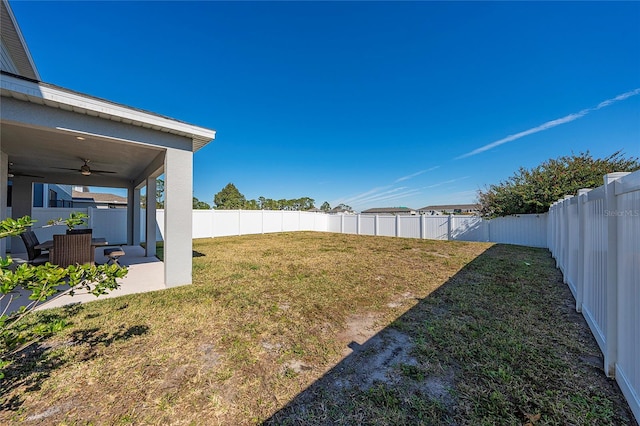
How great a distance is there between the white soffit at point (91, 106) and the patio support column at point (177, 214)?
493mm

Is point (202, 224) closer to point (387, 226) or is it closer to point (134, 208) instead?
point (134, 208)

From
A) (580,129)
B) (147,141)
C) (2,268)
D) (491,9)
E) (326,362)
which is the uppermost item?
(491,9)

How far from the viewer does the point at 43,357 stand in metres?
2.65

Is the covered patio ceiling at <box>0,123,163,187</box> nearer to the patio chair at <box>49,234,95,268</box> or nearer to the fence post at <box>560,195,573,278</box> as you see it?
the patio chair at <box>49,234,95,268</box>

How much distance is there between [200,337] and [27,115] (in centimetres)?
437

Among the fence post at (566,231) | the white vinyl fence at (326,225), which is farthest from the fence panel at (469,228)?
the fence post at (566,231)

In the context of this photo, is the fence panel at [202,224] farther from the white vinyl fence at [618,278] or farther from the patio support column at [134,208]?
the white vinyl fence at [618,278]

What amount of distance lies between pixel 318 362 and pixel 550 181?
49.8ft

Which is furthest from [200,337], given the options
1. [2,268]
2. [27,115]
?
[27,115]

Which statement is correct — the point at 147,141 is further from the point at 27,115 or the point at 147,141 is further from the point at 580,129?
the point at 580,129

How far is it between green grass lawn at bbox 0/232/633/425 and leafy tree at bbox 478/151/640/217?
9264 mm

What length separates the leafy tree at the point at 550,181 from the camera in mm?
11320

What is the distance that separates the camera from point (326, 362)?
8.52 feet

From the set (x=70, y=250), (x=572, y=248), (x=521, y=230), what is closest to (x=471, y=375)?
(x=572, y=248)
